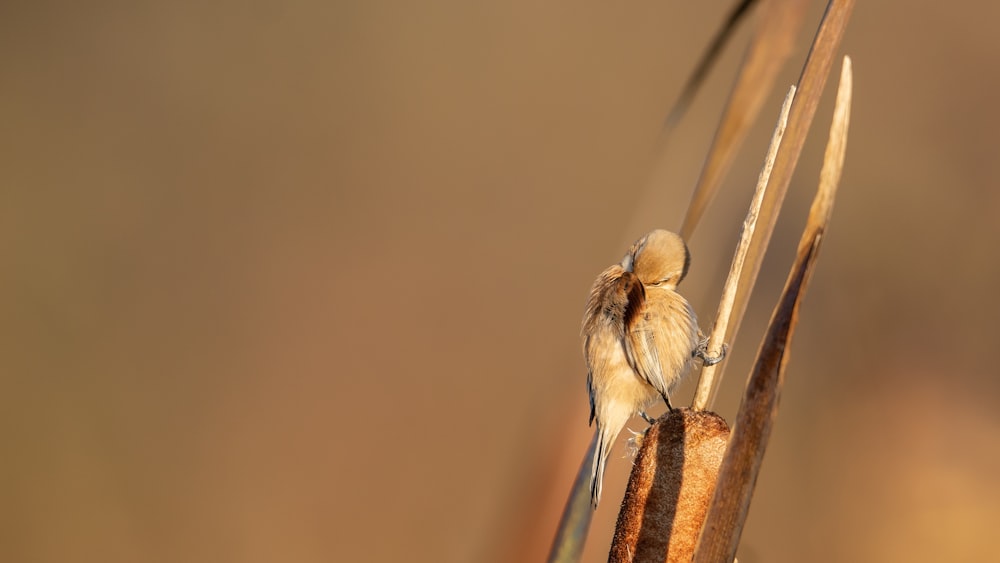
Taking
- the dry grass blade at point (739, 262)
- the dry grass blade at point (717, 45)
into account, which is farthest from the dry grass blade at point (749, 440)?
the dry grass blade at point (717, 45)

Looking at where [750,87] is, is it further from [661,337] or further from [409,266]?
[409,266]

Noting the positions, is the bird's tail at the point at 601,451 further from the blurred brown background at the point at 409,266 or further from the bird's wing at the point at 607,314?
the blurred brown background at the point at 409,266

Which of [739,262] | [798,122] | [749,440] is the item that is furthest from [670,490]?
[798,122]

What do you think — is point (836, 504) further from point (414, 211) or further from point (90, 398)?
point (90, 398)

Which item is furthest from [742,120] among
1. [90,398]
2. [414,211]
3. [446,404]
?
[90,398]

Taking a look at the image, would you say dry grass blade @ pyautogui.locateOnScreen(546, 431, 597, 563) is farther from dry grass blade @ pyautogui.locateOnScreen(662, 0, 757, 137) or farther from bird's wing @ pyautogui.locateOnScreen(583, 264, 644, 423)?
dry grass blade @ pyautogui.locateOnScreen(662, 0, 757, 137)

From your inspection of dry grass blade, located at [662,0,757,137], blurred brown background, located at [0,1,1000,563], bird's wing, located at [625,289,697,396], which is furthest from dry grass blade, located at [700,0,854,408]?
blurred brown background, located at [0,1,1000,563]
